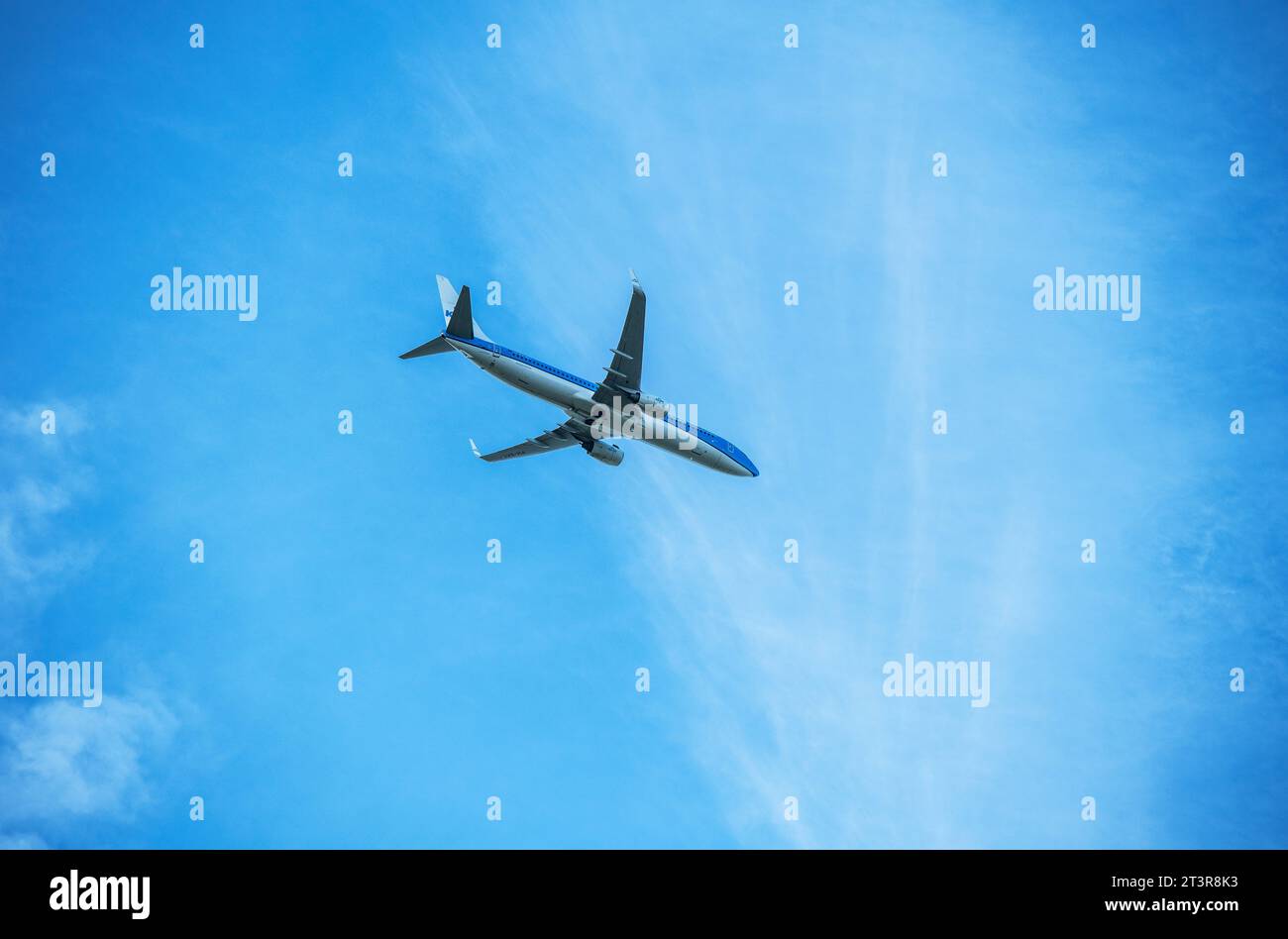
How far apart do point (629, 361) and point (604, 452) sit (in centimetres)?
1028

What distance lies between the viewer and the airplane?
192 ft

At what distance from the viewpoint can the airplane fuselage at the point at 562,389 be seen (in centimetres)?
5888

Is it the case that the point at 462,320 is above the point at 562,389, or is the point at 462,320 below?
above

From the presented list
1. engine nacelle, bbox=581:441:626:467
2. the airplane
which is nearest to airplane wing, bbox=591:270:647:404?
the airplane

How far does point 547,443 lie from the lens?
68.9m

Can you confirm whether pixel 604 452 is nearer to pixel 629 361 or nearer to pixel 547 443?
pixel 547 443

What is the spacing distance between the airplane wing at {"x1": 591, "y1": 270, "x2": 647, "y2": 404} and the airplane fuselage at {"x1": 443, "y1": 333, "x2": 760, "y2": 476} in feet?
4.20

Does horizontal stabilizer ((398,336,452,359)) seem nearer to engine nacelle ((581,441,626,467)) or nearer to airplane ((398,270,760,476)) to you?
airplane ((398,270,760,476))

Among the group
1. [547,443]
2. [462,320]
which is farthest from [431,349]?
[547,443]
